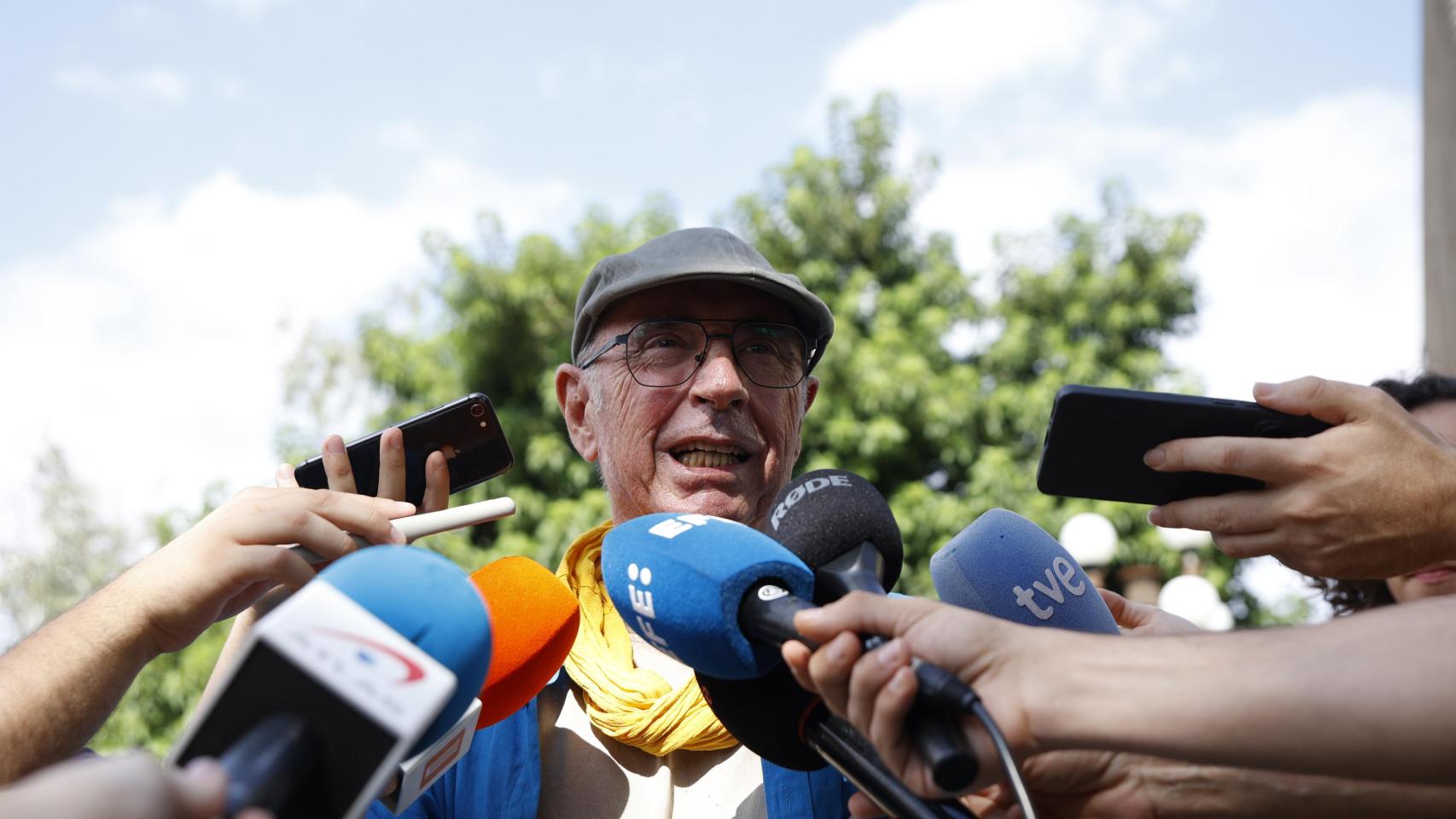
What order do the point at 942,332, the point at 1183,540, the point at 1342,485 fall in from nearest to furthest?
the point at 1342,485 < the point at 1183,540 < the point at 942,332

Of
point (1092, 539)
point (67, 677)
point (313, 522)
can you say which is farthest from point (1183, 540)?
point (67, 677)

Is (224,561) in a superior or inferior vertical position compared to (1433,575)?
superior

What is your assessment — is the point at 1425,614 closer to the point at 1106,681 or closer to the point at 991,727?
the point at 1106,681

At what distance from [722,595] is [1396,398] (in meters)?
2.77

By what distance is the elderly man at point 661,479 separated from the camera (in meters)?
2.43

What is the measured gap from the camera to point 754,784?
2457mm

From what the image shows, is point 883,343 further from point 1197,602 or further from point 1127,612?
point 1127,612

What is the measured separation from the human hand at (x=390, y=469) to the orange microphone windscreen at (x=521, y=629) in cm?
25

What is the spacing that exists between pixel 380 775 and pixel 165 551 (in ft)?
3.21

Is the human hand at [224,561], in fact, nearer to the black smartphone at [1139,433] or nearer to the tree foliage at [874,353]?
the black smartphone at [1139,433]

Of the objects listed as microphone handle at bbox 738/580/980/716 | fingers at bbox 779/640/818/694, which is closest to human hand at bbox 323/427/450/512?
microphone handle at bbox 738/580/980/716

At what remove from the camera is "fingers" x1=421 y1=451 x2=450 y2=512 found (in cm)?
243

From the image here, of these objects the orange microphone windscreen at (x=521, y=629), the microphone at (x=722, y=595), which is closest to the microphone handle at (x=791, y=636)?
the microphone at (x=722, y=595)

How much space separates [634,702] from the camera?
97.7 inches
